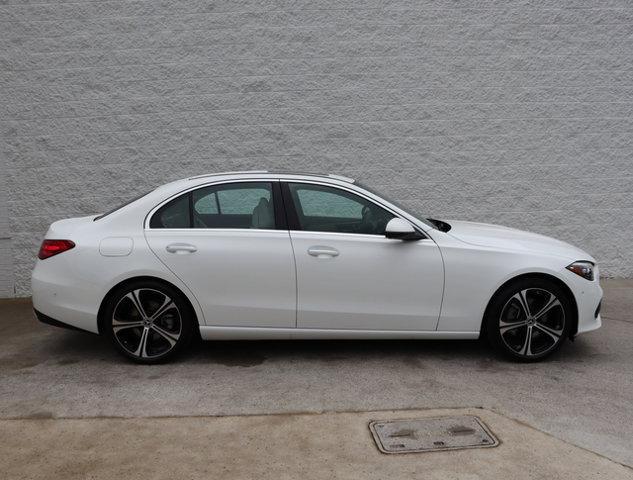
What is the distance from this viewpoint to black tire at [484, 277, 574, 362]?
15.0ft

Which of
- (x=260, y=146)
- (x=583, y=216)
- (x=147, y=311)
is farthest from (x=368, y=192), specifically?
(x=583, y=216)

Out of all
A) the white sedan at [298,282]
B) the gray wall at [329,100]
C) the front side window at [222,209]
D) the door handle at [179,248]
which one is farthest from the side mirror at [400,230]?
the gray wall at [329,100]

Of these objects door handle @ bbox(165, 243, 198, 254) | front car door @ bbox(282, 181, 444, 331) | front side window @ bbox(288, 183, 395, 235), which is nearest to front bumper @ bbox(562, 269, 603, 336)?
front car door @ bbox(282, 181, 444, 331)

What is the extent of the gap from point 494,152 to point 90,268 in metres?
5.28

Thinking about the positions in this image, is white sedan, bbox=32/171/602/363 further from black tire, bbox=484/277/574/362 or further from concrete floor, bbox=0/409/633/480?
concrete floor, bbox=0/409/633/480

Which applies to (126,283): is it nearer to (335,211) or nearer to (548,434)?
(335,211)

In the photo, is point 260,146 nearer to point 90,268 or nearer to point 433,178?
point 433,178

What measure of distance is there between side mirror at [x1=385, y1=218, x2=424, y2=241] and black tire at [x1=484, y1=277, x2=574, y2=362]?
851mm

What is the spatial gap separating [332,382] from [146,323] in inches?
61.3

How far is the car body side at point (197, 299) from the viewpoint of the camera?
449 centimetres

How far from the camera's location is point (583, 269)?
15.2ft

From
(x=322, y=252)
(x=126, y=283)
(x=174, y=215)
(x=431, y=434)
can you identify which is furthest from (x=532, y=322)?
(x=126, y=283)

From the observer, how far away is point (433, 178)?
749 centimetres

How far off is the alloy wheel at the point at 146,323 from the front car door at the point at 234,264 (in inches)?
10.2
